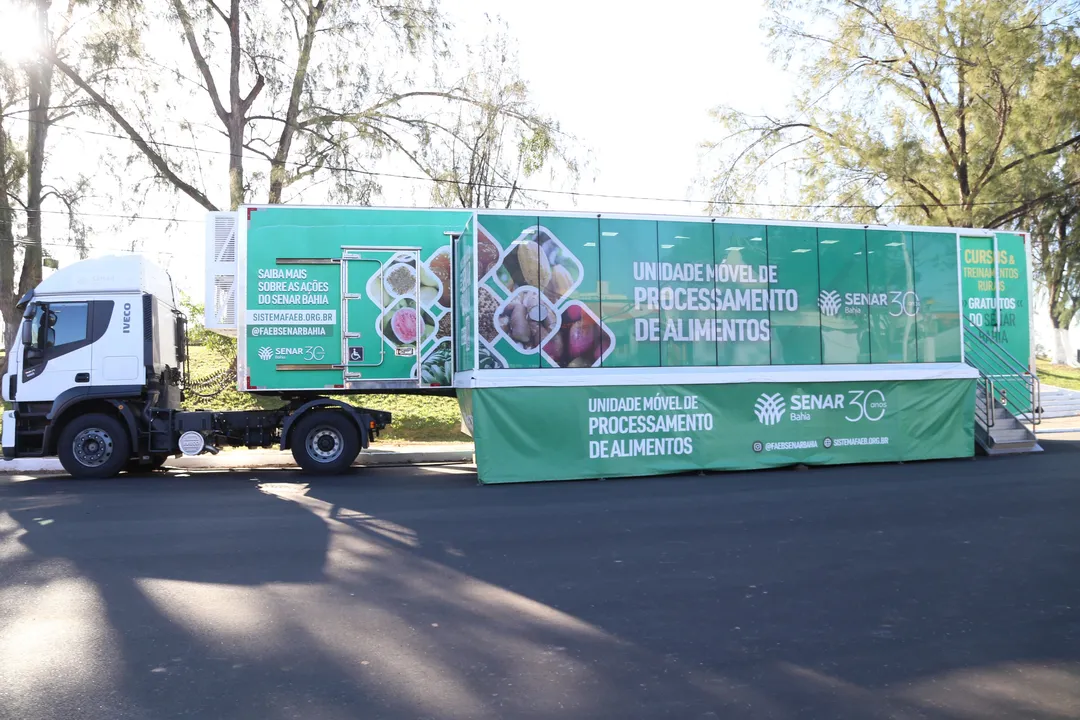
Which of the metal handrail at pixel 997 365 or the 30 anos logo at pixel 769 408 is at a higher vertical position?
the metal handrail at pixel 997 365

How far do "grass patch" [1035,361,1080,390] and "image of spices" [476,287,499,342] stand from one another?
74.1 feet

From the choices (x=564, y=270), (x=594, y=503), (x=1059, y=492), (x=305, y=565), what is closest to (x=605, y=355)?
(x=564, y=270)

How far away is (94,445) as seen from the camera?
12906mm

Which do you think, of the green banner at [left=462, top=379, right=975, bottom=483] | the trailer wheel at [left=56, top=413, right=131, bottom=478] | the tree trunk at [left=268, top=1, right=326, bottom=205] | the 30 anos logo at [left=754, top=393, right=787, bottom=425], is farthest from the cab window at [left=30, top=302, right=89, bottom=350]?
the 30 anos logo at [left=754, top=393, right=787, bottom=425]

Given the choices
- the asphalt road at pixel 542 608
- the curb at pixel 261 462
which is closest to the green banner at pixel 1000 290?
the asphalt road at pixel 542 608

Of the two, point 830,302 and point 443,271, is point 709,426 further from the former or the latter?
point 443,271

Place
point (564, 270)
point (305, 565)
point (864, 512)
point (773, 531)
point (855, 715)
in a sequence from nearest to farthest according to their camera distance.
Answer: point (855, 715), point (305, 565), point (773, 531), point (864, 512), point (564, 270)

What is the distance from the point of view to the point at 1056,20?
86.5ft

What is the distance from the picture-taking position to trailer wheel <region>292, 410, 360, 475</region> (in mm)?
13164

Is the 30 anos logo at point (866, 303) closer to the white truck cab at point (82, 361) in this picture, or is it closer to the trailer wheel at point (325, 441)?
the trailer wheel at point (325, 441)

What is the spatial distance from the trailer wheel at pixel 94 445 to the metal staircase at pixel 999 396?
13950 millimetres

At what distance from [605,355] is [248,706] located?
31.0ft

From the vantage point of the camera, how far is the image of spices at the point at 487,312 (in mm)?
12547

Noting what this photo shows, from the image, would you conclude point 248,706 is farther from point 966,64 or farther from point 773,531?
point 966,64
